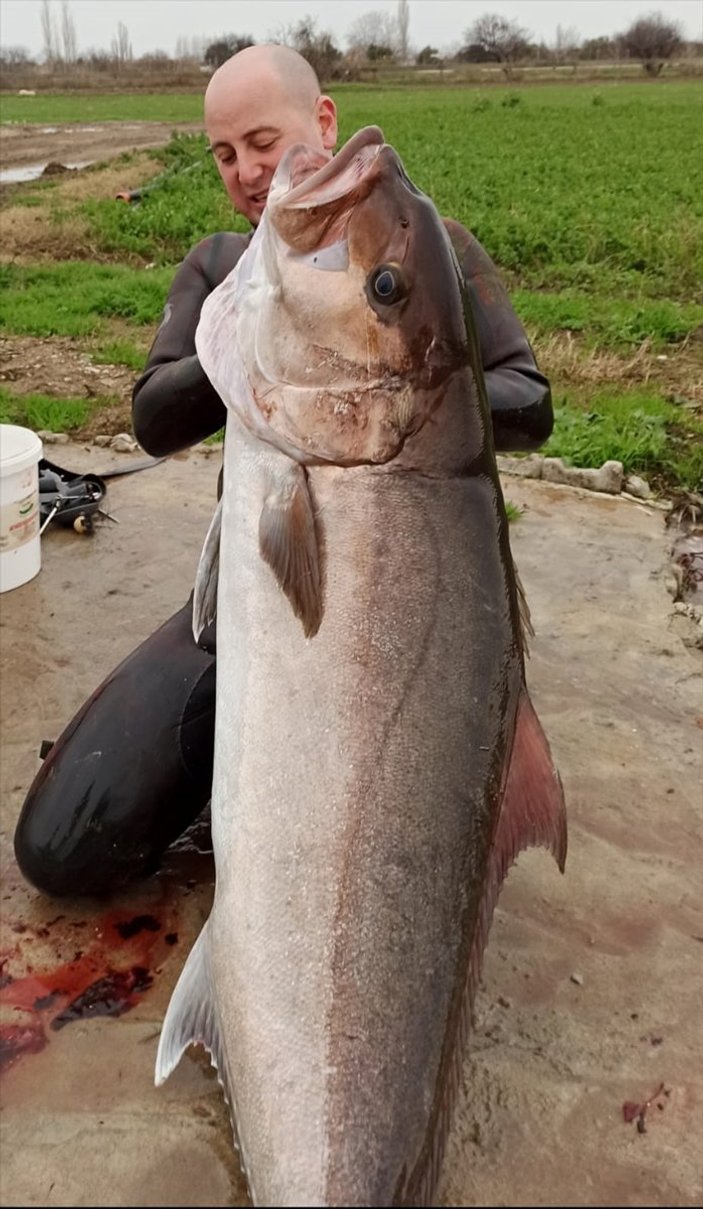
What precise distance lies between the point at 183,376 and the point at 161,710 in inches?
39.8

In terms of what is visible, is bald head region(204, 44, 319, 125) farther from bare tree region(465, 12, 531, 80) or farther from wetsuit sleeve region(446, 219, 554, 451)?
bare tree region(465, 12, 531, 80)

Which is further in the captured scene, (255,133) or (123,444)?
(123,444)

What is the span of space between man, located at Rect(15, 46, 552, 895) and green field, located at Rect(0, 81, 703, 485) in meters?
3.55

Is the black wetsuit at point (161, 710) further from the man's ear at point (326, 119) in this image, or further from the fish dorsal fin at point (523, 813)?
the fish dorsal fin at point (523, 813)

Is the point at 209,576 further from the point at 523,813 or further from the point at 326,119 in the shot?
the point at 326,119

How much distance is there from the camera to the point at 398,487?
2168mm

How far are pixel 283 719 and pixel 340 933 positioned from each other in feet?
1.48

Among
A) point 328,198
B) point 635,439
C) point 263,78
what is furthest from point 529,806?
point 635,439

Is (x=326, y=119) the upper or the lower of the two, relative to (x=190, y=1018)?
upper

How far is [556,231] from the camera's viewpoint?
13.7 m

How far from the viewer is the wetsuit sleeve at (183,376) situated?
2.82 m

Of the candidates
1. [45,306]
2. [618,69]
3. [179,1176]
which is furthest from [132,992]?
[618,69]

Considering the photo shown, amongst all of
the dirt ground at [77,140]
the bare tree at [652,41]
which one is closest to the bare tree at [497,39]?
the bare tree at [652,41]

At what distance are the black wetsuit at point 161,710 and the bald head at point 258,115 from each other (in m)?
0.27
